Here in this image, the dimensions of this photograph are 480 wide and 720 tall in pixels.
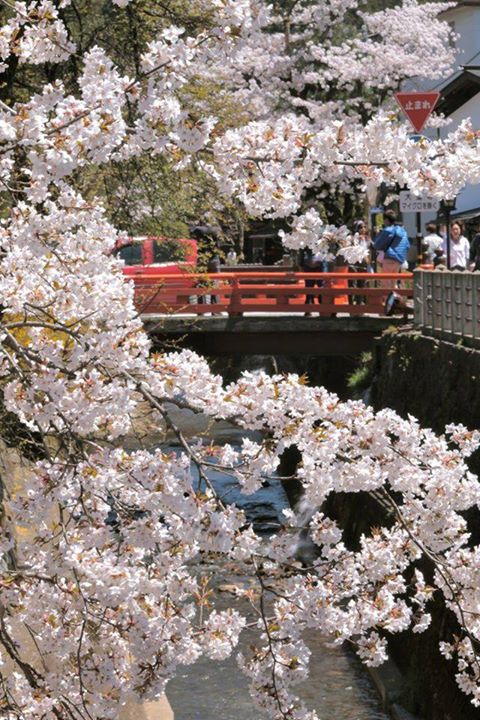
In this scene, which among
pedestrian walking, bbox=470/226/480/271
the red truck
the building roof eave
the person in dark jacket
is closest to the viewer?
the red truck

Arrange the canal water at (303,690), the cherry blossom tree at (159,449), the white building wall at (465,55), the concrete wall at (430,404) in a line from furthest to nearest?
1. the white building wall at (465,55)
2. the canal water at (303,690)
3. the concrete wall at (430,404)
4. the cherry blossom tree at (159,449)

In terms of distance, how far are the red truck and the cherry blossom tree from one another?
747 cm

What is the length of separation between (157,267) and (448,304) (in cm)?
1077

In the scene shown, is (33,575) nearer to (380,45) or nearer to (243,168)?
(243,168)

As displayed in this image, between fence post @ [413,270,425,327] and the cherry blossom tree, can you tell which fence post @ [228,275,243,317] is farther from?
the cherry blossom tree

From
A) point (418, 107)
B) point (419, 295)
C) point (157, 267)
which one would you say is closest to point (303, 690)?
point (418, 107)

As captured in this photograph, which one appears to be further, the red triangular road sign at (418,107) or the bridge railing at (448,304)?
the red triangular road sign at (418,107)

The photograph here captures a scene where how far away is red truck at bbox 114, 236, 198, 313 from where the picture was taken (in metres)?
17.6

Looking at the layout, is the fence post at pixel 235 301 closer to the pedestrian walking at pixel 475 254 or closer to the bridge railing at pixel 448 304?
the bridge railing at pixel 448 304

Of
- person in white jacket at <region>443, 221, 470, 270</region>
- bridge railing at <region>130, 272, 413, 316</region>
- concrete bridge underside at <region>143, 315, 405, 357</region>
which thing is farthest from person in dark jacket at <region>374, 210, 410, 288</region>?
concrete bridge underside at <region>143, 315, 405, 357</region>

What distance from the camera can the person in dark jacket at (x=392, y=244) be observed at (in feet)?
67.5

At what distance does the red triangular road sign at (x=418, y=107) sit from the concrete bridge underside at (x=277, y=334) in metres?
5.41

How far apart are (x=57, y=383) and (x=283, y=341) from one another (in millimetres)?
17873

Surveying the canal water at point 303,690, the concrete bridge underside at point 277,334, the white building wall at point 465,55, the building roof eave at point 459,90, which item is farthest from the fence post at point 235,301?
the white building wall at point 465,55
